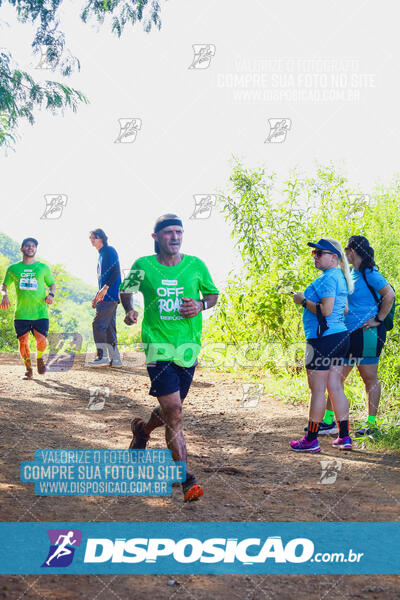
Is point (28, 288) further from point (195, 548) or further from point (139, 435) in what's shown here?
point (195, 548)

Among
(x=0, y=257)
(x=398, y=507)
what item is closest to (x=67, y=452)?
(x=398, y=507)

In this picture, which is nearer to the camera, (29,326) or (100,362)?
(29,326)

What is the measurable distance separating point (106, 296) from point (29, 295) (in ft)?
5.54

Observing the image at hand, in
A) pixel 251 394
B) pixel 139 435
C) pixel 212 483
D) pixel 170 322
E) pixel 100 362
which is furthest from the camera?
pixel 100 362

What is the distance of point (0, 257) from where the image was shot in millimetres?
27125

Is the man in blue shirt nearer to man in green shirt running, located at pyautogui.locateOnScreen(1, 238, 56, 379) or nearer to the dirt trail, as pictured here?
man in green shirt running, located at pyautogui.locateOnScreen(1, 238, 56, 379)

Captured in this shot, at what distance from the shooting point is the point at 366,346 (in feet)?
19.2

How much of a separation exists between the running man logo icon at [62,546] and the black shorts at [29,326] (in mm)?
5810

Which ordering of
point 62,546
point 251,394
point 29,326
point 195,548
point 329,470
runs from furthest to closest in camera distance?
1. point 29,326
2. point 251,394
3. point 329,470
4. point 195,548
5. point 62,546

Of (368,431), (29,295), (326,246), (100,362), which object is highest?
(326,246)

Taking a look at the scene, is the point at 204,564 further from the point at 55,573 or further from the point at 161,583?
the point at 55,573

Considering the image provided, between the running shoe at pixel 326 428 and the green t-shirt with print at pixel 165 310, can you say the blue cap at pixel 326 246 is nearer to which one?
the green t-shirt with print at pixel 165 310

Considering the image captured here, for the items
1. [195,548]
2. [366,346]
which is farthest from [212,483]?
[366,346]

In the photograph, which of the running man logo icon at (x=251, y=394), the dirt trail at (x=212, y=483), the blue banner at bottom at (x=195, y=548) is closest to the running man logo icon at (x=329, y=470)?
the dirt trail at (x=212, y=483)
